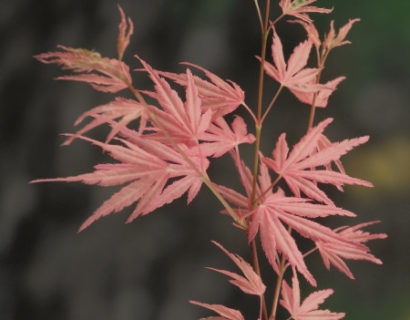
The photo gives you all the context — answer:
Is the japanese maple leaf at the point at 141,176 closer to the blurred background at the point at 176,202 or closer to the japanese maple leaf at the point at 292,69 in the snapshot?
the japanese maple leaf at the point at 292,69

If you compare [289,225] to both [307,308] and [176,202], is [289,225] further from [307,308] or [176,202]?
[176,202]

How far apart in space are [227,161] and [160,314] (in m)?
0.49

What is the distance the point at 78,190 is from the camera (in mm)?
1148

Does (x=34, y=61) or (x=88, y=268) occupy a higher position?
(x=34, y=61)

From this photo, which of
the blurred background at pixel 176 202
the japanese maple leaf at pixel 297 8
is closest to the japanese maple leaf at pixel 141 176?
the japanese maple leaf at pixel 297 8

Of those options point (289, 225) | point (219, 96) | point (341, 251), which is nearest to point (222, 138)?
point (219, 96)

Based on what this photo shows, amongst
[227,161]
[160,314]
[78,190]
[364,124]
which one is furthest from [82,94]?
[364,124]

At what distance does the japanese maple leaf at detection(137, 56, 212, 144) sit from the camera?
516mm

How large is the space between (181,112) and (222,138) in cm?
11

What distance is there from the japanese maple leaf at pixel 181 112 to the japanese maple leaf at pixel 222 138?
4 centimetres

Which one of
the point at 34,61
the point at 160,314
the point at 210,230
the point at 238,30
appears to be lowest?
the point at 160,314

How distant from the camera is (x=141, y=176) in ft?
1.69

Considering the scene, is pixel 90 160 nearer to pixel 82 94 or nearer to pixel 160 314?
pixel 82 94

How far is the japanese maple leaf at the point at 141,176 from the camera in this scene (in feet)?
1.63
